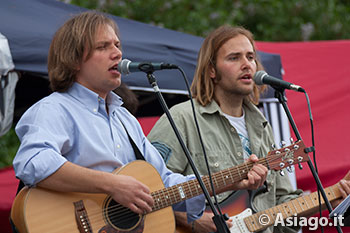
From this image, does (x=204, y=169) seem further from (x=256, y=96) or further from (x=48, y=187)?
(x=48, y=187)

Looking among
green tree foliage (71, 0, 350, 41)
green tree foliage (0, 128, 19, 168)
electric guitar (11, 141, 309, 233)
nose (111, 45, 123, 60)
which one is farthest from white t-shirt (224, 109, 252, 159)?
green tree foliage (71, 0, 350, 41)

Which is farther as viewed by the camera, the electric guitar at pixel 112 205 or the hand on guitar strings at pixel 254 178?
the hand on guitar strings at pixel 254 178

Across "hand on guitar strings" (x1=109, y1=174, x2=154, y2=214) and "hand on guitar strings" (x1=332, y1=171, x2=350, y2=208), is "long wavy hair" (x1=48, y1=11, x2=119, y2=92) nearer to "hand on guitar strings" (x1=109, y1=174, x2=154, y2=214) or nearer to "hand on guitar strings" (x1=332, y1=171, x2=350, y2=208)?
"hand on guitar strings" (x1=109, y1=174, x2=154, y2=214)

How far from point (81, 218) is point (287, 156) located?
1346 millimetres

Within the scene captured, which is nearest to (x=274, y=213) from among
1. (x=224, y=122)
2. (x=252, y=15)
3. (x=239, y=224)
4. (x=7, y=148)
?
(x=239, y=224)

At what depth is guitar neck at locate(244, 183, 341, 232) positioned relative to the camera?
375 centimetres

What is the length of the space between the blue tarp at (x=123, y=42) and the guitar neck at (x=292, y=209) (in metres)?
1.57

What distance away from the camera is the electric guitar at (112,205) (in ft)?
9.14

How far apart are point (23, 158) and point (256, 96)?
2.12 metres

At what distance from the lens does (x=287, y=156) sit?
3484mm

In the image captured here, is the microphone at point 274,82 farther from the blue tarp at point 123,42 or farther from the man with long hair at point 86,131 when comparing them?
the blue tarp at point 123,42

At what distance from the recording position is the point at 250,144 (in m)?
4.00

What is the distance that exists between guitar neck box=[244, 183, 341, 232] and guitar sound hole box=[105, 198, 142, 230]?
997mm

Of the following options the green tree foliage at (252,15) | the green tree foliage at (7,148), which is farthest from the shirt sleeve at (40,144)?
the green tree foliage at (252,15)
